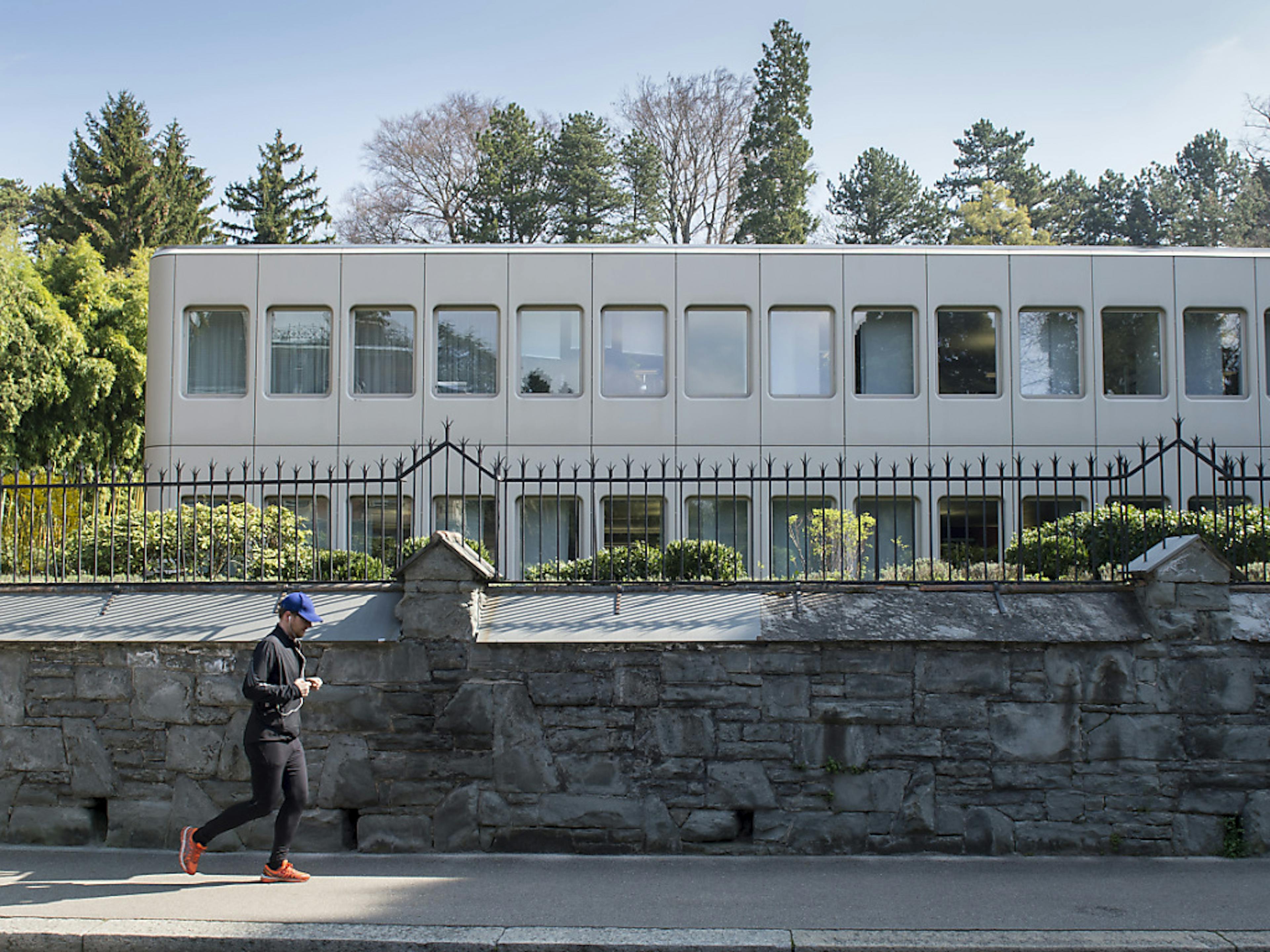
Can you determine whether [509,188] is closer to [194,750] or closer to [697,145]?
[697,145]

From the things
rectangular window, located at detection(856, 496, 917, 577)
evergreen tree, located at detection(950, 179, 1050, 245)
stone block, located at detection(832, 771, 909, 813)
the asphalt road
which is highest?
evergreen tree, located at detection(950, 179, 1050, 245)

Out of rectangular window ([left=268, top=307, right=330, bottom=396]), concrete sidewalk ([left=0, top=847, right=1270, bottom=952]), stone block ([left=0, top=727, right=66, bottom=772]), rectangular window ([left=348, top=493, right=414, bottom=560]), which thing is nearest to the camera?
concrete sidewalk ([left=0, top=847, right=1270, bottom=952])

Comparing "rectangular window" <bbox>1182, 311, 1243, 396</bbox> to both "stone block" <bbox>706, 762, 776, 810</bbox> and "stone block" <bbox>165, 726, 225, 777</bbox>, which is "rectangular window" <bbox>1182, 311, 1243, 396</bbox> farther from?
"stone block" <bbox>165, 726, 225, 777</bbox>

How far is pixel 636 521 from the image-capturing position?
1797cm

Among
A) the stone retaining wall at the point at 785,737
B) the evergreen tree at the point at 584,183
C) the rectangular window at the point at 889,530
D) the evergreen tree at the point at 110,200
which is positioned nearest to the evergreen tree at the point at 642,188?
the evergreen tree at the point at 584,183

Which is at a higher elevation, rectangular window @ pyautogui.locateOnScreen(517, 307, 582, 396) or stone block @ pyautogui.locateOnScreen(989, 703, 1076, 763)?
rectangular window @ pyautogui.locateOnScreen(517, 307, 582, 396)

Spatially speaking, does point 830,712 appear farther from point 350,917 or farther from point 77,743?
point 77,743

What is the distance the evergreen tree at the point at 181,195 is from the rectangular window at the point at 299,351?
28024 millimetres

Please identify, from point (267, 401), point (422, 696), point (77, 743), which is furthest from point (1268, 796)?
point (267, 401)

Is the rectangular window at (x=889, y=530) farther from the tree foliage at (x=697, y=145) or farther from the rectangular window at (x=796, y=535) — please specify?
the tree foliage at (x=697, y=145)

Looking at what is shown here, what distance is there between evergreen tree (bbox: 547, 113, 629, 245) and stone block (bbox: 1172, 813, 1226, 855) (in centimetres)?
3289

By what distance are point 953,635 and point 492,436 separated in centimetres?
1096

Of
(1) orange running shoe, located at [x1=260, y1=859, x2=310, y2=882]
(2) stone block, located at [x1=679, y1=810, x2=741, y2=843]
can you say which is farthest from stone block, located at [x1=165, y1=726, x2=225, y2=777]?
(2) stone block, located at [x1=679, y1=810, x2=741, y2=843]

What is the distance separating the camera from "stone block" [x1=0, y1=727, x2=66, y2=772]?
7.41m
